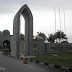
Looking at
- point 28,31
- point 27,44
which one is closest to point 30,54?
point 27,44

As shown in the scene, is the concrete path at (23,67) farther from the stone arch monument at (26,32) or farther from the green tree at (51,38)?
the green tree at (51,38)

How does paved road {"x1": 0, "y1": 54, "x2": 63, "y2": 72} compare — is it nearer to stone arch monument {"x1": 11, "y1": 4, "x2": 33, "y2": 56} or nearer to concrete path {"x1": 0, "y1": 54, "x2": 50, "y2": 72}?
concrete path {"x1": 0, "y1": 54, "x2": 50, "y2": 72}

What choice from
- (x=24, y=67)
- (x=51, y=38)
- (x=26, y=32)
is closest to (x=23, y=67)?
(x=24, y=67)

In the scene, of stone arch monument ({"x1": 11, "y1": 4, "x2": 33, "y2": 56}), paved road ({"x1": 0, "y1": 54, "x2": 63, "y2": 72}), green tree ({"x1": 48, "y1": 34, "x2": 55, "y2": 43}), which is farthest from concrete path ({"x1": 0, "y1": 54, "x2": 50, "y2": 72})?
green tree ({"x1": 48, "y1": 34, "x2": 55, "y2": 43})

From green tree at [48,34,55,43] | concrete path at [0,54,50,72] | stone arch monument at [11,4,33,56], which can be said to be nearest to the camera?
concrete path at [0,54,50,72]

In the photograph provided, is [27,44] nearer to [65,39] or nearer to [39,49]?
[39,49]

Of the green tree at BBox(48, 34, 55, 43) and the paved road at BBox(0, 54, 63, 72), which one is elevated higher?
the green tree at BBox(48, 34, 55, 43)

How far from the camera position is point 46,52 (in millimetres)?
42125

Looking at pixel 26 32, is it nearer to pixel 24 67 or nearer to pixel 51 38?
pixel 24 67

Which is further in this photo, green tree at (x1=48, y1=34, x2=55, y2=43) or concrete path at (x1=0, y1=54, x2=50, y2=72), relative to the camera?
green tree at (x1=48, y1=34, x2=55, y2=43)

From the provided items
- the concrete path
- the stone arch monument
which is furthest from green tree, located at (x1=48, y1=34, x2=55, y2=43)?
the concrete path

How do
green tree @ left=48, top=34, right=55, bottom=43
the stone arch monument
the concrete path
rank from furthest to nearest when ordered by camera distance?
green tree @ left=48, top=34, right=55, bottom=43 → the stone arch monument → the concrete path

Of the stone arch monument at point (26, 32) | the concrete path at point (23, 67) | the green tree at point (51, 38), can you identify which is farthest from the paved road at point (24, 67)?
the green tree at point (51, 38)

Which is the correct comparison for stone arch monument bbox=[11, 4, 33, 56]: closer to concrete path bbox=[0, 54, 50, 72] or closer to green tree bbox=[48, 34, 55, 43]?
concrete path bbox=[0, 54, 50, 72]
